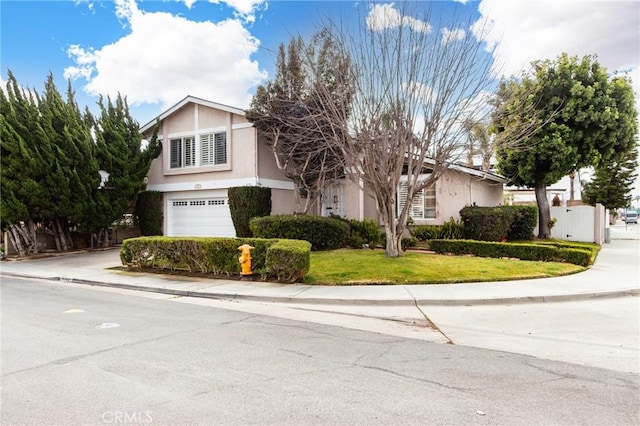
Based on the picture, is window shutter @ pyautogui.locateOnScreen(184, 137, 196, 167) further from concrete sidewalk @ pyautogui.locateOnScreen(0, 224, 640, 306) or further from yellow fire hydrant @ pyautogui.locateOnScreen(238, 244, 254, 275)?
yellow fire hydrant @ pyautogui.locateOnScreen(238, 244, 254, 275)

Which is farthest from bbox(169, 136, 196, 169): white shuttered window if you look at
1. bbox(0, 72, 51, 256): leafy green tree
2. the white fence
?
the white fence

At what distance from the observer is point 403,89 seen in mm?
12125

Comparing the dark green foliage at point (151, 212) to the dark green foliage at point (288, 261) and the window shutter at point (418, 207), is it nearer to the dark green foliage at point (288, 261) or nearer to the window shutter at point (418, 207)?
the dark green foliage at point (288, 261)

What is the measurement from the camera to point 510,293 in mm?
8914

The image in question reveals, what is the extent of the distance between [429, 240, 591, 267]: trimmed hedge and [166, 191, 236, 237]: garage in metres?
9.59

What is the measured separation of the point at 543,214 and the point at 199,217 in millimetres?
17075

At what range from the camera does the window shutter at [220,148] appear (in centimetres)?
1923

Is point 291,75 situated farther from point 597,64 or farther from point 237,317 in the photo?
point 597,64

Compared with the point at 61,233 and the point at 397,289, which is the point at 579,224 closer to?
the point at 397,289

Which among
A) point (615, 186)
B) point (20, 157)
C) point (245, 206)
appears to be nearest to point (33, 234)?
point (20, 157)

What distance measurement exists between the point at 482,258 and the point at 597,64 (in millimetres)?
11975

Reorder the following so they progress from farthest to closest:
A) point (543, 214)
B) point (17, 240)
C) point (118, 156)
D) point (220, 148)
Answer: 1. point (543, 214)
2. point (220, 148)
3. point (118, 156)
4. point (17, 240)

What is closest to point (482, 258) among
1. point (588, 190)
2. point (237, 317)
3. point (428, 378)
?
point (237, 317)

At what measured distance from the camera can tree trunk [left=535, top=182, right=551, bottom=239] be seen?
67.3 feet
